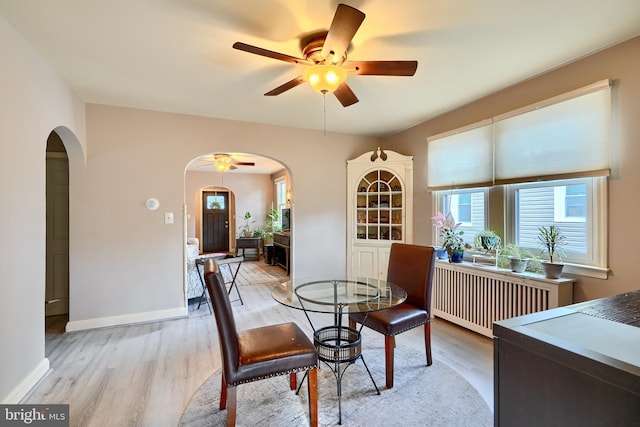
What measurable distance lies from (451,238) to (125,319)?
3.86 m

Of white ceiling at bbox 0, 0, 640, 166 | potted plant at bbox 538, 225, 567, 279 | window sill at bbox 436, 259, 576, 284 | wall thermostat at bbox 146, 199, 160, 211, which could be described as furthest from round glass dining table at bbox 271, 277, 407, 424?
wall thermostat at bbox 146, 199, 160, 211

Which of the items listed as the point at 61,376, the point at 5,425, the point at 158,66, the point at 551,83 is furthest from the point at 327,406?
the point at 551,83

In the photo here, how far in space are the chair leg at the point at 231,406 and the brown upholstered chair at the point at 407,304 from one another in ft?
3.50

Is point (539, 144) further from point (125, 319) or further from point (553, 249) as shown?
point (125, 319)

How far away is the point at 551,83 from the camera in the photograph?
8.21 ft

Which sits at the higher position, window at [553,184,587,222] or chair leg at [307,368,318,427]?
window at [553,184,587,222]

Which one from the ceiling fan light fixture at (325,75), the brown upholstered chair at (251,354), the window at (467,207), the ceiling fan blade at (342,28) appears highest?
the ceiling fan blade at (342,28)

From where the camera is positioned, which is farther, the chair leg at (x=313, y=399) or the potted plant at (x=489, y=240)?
the potted plant at (x=489, y=240)

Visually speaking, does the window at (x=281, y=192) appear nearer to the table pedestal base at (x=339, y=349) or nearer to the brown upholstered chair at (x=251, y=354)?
the table pedestal base at (x=339, y=349)

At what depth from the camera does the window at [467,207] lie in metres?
3.26

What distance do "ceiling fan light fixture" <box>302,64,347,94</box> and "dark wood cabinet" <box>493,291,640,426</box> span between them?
1697 mm

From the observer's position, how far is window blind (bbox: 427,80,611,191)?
221cm

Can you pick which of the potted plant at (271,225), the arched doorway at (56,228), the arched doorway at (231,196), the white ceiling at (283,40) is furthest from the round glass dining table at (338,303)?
the arched doorway at (231,196)

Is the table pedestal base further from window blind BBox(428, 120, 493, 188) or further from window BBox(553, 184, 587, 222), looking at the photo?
window blind BBox(428, 120, 493, 188)
